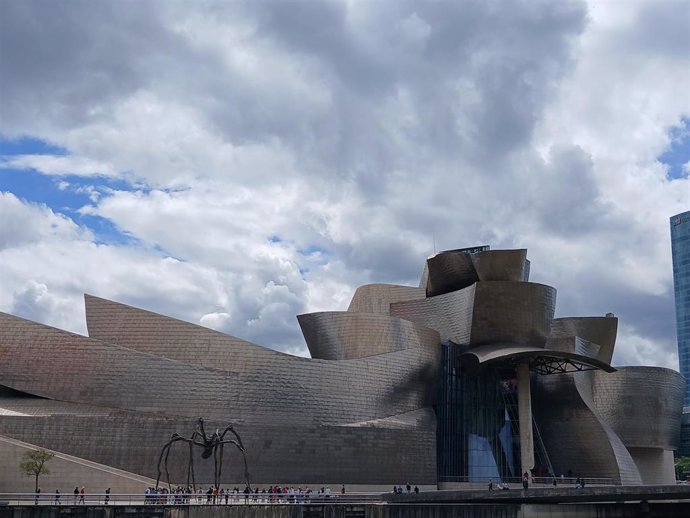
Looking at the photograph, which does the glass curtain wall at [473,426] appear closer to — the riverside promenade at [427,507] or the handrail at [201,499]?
the riverside promenade at [427,507]

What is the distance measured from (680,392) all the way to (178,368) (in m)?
38.6

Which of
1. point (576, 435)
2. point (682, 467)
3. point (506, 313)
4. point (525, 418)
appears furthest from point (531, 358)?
point (682, 467)

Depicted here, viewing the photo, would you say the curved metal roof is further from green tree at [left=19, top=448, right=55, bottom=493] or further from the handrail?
green tree at [left=19, top=448, right=55, bottom=493]

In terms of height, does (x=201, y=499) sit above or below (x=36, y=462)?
below

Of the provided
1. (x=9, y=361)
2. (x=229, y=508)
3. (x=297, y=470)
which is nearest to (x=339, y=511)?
(x=229, y=508)

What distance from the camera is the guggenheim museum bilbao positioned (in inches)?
1487

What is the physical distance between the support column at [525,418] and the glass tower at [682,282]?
92.3 metres

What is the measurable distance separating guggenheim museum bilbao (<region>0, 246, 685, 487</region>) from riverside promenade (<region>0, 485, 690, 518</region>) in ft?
30.2

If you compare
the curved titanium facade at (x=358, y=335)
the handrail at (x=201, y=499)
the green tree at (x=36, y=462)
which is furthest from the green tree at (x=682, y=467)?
the green tree at (x=36, y=462)

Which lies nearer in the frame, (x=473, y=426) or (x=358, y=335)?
(x=358, y=335)

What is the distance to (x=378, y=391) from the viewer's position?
43969mm

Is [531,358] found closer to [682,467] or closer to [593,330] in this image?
[593,330]

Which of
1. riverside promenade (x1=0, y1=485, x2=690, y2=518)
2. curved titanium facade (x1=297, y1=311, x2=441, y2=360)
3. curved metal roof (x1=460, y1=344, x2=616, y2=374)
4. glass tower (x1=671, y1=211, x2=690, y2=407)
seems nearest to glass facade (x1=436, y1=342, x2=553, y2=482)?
curved metal roof (x1=460, y1=344, x2=616, y2=374)

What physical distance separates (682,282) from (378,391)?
102 meters
